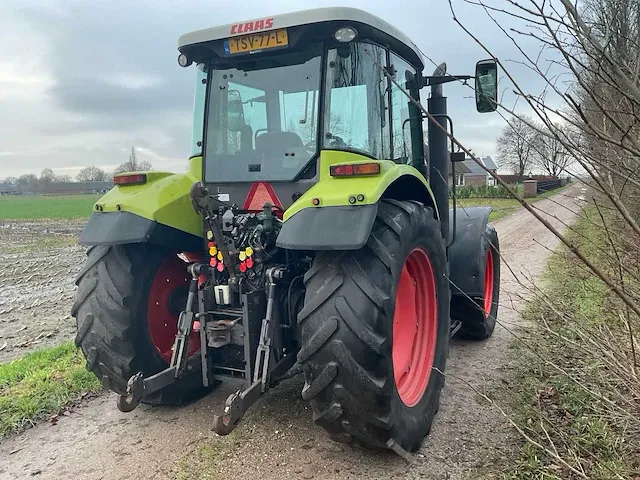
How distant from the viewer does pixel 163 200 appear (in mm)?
3590

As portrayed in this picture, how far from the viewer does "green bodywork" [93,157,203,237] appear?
3.48 metres

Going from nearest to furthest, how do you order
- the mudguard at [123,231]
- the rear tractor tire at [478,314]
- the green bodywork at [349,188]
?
the green bodywork at [349,188], the mudguard at [123,231], the rear tractor tire at [478,314]

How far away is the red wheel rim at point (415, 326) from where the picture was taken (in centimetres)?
345

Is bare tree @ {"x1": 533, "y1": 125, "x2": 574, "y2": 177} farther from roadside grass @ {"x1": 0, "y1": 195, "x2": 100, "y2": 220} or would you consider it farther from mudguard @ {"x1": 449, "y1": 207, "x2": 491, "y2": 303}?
roadside grass @ {"x1": 0, "y1": 195, "x2": 100, "y2": 220}

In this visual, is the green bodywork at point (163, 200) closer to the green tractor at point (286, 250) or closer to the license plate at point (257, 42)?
the green tractor at point (286, 250)

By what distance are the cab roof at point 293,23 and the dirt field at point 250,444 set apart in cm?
157

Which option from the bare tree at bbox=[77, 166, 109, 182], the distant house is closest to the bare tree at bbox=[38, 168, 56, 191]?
the bare tree at bbox=[77, 166, 109, 182]

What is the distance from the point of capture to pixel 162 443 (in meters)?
3.33

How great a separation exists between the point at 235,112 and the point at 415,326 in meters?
1.90

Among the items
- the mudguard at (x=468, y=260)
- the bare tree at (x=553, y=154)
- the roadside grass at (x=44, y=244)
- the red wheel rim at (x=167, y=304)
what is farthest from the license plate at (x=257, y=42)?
the roadside grass at (x=44, y=244)

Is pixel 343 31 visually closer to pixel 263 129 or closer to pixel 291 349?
pixel 263 129

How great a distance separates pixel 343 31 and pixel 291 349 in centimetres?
195

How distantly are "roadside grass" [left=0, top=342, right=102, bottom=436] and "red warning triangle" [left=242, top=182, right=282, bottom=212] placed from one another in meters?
1.96

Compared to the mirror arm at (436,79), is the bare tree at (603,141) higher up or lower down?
lower down
